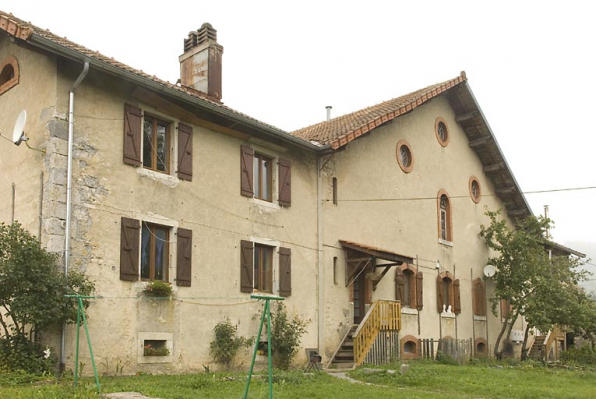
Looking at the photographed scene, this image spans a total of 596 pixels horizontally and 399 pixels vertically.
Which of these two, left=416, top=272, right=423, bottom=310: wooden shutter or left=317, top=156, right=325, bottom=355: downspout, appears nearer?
left=317, top=156, right=325, bottom=355: downspout

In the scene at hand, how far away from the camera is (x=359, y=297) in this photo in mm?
20734

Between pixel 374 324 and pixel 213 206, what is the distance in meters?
5.86

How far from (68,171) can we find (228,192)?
14.2 feet

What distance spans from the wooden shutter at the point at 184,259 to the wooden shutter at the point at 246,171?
218 cm

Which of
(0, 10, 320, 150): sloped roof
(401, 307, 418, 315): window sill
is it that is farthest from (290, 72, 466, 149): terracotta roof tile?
(401, 307, 418, 315): window sill

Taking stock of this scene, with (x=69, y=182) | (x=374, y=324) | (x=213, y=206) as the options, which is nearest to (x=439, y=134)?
(x=374, y=324)

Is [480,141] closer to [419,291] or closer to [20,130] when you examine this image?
[419,291]

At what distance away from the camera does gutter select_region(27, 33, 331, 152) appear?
12.6 meters

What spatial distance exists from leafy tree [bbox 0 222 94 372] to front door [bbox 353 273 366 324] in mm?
9809

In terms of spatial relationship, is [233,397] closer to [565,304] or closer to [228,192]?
[228,192]

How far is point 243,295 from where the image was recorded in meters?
16.7

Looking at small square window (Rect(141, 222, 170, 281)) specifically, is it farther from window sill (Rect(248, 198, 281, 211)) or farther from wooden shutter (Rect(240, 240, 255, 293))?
window sill (Rect(248, 198, 281, 211))

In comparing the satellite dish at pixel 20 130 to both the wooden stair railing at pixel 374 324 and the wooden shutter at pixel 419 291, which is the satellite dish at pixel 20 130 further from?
the wooden shutter at pixel 419 291

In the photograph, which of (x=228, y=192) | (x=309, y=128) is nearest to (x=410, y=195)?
(x=309, y=128)
